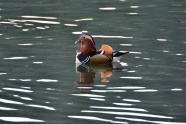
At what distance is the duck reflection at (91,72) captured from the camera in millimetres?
21047

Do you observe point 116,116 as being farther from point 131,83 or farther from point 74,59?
point 74,59

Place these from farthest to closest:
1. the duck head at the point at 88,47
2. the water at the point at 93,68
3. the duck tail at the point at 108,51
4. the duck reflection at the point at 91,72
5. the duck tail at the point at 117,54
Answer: the duck head at the point at 88,47, the duck tail at the point at 108,51, the duck tail at the point at 117,54, the duck reflection at the point at 91,72, the water at the point at 93,68

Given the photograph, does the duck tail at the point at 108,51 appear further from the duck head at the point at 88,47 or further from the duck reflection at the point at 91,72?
the duck head at the point at 88,47

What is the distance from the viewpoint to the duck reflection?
69.1 feet

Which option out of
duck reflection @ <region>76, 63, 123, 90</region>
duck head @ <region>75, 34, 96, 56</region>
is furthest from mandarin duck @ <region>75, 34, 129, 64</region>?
duck reflection @ <region>76, 63, 123, 90</region>

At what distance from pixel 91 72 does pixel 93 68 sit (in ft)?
2.09

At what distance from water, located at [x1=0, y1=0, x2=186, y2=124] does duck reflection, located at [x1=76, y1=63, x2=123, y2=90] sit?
0.03 metres

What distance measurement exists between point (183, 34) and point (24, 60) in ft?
24.4

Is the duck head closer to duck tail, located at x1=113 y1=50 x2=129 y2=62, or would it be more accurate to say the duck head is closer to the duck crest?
the duck crest

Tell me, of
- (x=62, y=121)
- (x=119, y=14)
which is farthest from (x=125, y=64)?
(x=119, y=14)

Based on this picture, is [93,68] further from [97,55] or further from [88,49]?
[88,49]

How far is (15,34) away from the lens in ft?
95.8

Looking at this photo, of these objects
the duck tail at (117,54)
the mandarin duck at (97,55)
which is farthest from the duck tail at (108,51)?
the duck tail at (117,54)

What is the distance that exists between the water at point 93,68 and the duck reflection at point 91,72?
29 millimetres
